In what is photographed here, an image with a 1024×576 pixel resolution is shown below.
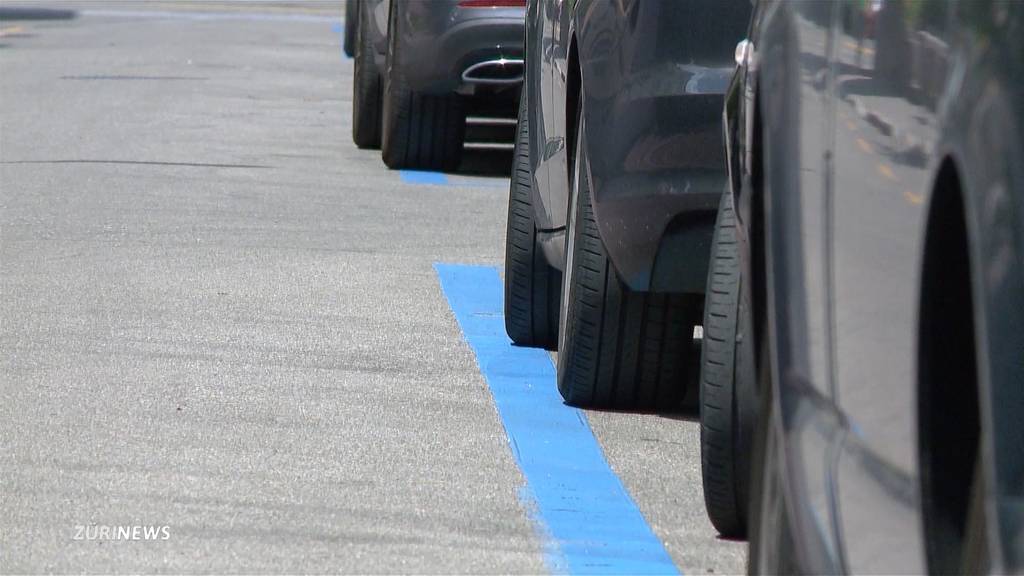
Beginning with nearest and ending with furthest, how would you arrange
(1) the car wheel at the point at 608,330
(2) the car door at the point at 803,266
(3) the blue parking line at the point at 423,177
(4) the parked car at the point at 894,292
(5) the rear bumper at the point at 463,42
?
1. (4) the parked car at the point at 894,292
2. (2) the car door at the point at 803,266
3. (1) the car wheel at the point at 608,330
4. (5) the rear bumper at the point at 463,42
5. (3) the blue parking line at the point at 423,177

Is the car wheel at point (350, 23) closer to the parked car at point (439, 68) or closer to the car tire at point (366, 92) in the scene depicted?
the car tire at point (366, 92)

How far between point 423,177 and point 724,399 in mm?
6735

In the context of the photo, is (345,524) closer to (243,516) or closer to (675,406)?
(243,516)

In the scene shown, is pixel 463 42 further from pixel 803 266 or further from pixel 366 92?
pixel 803 266

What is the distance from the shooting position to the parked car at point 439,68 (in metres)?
9.72

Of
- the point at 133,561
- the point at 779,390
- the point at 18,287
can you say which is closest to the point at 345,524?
the point at 133,561

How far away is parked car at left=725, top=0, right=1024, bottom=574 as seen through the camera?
1.72 meters

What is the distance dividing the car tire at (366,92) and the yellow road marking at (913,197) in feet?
30.3

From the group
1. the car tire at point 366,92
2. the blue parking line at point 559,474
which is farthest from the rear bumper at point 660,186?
the car tire at point 366,92

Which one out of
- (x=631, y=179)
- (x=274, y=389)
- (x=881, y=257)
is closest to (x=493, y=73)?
(x=274, y=389)

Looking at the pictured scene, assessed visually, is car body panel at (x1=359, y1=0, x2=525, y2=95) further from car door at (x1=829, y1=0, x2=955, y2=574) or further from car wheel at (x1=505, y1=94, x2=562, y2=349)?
car door at (x1=829, y1=0, x2=955, y2=574)

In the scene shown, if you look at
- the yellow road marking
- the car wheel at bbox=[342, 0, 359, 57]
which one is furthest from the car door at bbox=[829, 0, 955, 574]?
the car wheel at bbox=[342, 0, 359, 57]

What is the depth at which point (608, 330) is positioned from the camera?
461 cm

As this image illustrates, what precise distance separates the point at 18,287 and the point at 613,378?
2.59 meters
